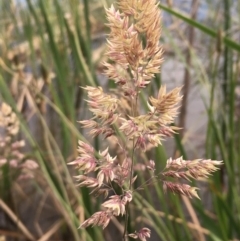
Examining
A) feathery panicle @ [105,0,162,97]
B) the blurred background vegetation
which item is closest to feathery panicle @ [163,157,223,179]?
feathery panicle @ [105,0,162,97]

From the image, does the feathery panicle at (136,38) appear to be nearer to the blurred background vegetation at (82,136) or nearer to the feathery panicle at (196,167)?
the feathery panicle at (196,167)

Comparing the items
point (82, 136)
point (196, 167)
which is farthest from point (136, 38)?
point (82, 136)

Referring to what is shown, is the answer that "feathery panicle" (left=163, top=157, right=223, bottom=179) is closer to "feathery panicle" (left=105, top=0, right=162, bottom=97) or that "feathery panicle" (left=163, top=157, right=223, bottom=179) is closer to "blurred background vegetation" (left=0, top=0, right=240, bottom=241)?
"feathery panicle" (left=105, top=0, right=162, bottom=97)

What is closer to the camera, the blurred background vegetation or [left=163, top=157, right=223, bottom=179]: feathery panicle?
[left=163, top=157, right=223, bottom=179]: feathery panicle

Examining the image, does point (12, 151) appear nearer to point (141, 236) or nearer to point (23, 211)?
point (23, 211)

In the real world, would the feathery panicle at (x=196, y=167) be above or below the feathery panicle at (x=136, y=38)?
below

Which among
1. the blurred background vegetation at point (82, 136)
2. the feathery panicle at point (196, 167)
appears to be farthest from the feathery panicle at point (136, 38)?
the blurred background vegetation at point (82, 136)

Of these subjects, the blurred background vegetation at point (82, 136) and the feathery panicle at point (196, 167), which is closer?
the feathery panicle at point (196, 167)

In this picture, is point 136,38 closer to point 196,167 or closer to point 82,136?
point 196,167

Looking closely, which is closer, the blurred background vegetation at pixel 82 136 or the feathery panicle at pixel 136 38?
the feathery panicle at pixel 136 38
